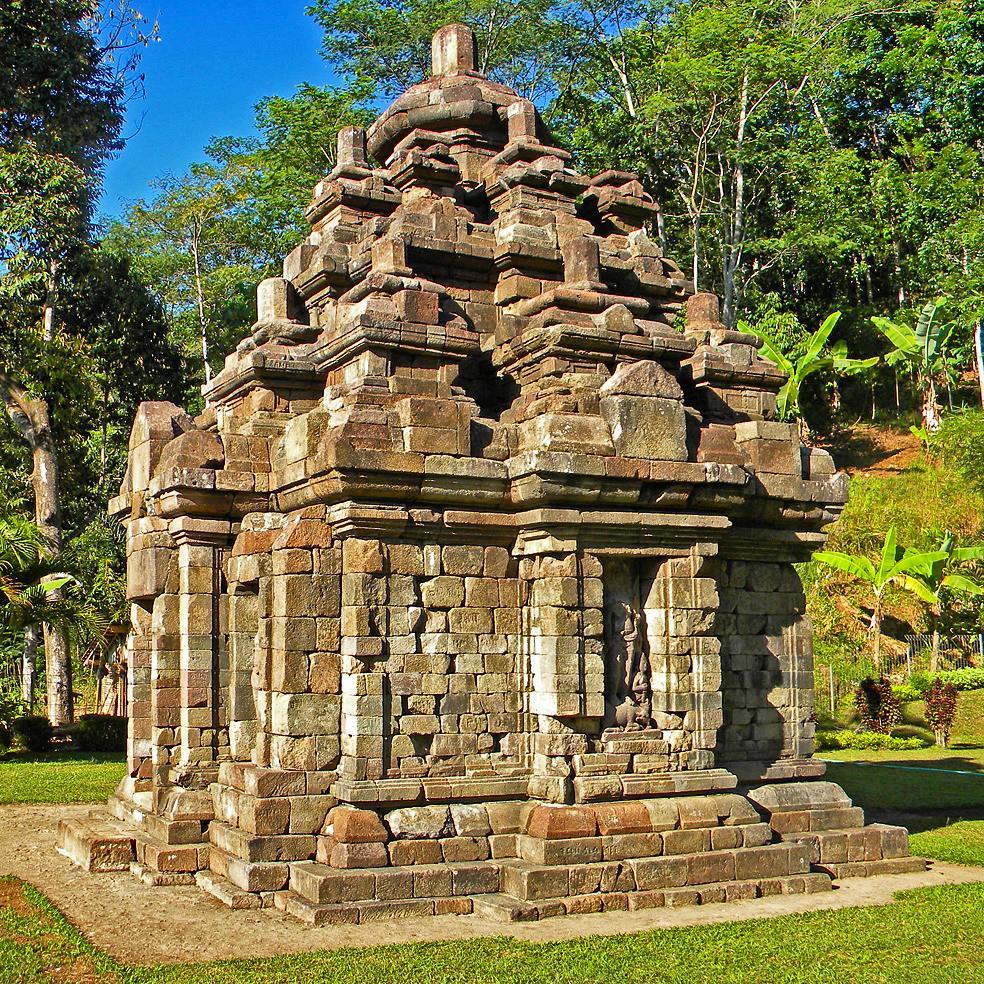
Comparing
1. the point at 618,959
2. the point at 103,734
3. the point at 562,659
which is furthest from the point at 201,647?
the point at 103,734

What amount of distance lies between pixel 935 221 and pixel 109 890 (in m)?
29.9

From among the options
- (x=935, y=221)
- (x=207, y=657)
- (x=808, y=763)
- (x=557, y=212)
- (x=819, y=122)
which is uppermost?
(x=819, y=122)

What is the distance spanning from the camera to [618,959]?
7555 millimetres

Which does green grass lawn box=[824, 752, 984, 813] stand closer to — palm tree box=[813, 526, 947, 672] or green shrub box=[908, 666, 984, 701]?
green shrub box=[908, 666, 984, 701]

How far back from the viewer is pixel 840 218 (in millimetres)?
32781

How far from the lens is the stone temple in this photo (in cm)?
920

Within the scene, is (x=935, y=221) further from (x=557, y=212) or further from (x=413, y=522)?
(x=413, y=522)

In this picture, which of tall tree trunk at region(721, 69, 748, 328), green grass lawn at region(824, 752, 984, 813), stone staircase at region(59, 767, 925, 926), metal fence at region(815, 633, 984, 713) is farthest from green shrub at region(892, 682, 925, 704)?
stone staircase at region(59, 767, 925, 926)

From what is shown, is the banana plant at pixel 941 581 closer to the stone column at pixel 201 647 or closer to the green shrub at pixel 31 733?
the stone column at pixel 201 647

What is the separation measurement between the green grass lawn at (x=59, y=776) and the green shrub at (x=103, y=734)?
48 cm

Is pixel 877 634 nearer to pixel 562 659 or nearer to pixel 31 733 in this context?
pixel 31 733

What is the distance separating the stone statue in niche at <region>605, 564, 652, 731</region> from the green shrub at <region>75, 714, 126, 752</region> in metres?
13.7

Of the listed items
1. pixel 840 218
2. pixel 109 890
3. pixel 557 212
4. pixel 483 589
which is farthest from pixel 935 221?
pixel 109 890

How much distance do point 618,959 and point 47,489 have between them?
1959 cm
